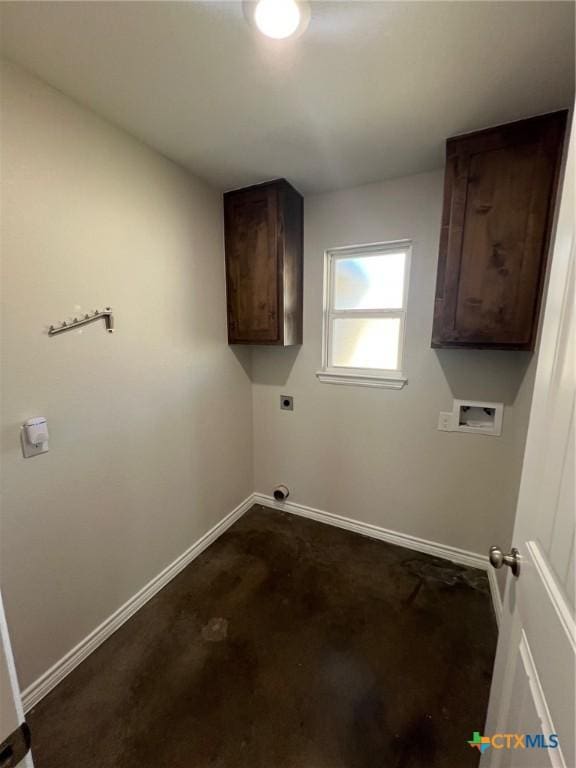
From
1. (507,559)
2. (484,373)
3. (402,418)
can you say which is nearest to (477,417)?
(484,373)

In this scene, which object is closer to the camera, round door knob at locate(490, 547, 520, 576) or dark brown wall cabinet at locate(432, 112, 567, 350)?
round door knob at locate(490, 547, 520, 576)

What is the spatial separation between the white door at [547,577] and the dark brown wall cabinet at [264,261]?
1.47 metres

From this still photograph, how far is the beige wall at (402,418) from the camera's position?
1798 mm

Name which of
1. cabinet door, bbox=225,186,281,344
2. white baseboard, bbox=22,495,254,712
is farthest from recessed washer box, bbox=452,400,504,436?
white baseboard, bbox=22,495,254,712

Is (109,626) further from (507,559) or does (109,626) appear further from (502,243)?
(502,243)

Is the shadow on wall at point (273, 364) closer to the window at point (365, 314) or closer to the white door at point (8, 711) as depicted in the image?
the window at point (365, 314)

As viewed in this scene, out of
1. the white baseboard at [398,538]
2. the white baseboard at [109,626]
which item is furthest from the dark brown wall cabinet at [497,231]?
the white baseboard at [109,626]

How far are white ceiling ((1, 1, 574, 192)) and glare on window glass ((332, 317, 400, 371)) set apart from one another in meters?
0.98

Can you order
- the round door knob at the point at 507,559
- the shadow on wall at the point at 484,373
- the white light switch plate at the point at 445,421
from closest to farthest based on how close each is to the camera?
the round door knob at the point at 507,559
the shadow on wall at the point at 484,373
the white light switch plate at the point at 445,421

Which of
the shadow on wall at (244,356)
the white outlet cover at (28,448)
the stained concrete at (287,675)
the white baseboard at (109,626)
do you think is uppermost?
the shadow on wall at (244,356)

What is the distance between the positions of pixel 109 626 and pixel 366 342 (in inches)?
87.6

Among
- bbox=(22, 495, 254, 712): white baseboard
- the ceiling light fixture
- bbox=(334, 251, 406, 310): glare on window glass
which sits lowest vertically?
bbox=(22, 495, 254, 712): white baseboard

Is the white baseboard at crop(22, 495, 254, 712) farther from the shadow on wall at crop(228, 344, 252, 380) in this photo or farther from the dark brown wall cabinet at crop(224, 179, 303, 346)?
the dark brown wall cabinet at crop(224, 179, 303, 346)

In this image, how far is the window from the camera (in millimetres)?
2021
